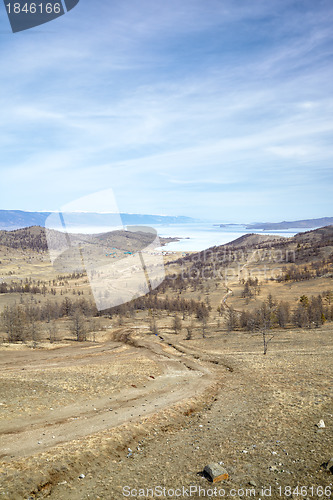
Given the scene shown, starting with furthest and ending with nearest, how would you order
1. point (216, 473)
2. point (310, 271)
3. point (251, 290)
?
point (310, 271), point (251, 290), point (216, 473)

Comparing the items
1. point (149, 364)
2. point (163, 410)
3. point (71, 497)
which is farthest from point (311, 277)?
point (71, 497)

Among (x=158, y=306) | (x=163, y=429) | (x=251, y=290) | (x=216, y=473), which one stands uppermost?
(x=216, y=473)

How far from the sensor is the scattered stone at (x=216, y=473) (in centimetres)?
890

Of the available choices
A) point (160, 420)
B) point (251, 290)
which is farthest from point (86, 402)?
point (251, 290)

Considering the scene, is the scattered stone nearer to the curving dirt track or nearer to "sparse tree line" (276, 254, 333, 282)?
the curving dirt track

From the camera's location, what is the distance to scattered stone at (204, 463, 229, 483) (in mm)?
8898

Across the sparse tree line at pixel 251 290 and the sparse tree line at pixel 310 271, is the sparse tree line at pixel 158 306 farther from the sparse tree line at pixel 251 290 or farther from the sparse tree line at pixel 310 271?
the sparse tree line at pixel 310 271

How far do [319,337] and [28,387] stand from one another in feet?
118

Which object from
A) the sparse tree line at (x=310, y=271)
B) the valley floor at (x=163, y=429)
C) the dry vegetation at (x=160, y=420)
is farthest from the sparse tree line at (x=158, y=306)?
the valley floor at (x=163, y=429)

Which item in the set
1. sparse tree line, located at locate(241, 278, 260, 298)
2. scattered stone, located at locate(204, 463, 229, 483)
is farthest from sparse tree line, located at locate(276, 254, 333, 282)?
scattered stone, located at locate(204, 463, 229, 483)

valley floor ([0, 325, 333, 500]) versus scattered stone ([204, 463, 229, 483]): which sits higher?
scattered stone ([204, 463, 229, 483])

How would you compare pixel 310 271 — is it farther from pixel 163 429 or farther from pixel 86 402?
pixel 163 429

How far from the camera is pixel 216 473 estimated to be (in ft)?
29.5

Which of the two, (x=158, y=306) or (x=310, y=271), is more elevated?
(x=310, y=271)
